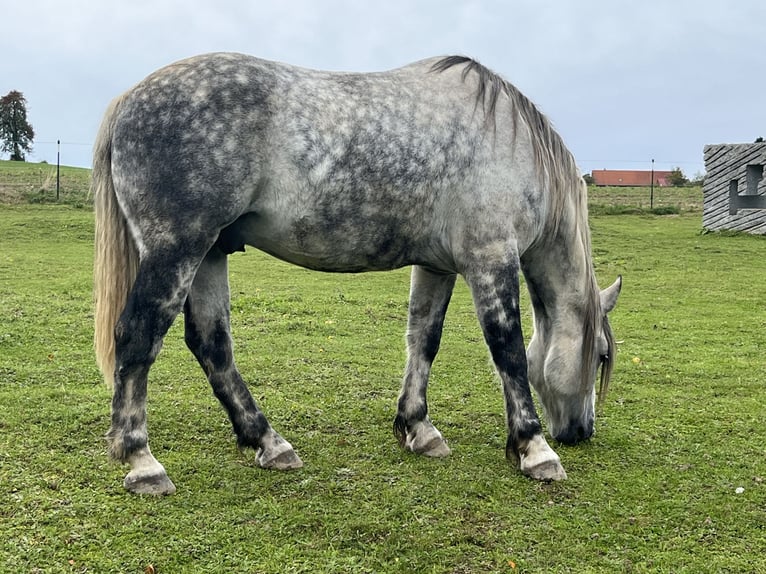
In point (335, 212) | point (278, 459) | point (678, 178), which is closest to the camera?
point (335, 212)

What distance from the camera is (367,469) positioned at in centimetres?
387

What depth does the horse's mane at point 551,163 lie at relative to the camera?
152 inches

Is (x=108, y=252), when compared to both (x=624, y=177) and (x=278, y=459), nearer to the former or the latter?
(x=278, y=459)

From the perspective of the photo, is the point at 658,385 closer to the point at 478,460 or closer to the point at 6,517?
the point at 478,460

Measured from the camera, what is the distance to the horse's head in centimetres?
412

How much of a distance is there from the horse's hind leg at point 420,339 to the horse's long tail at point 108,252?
1655mm

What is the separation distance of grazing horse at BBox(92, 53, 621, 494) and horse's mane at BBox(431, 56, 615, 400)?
1 cm

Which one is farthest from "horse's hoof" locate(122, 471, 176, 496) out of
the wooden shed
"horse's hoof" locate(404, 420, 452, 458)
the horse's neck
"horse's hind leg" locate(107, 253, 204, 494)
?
the wooden shed

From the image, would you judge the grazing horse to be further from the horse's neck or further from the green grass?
the green grass

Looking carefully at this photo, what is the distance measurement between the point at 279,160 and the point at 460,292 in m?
7.59

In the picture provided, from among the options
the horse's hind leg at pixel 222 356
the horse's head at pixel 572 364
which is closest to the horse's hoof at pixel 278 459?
the horse's hind leg at pixel 222 356

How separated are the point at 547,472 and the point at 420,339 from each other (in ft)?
3.59

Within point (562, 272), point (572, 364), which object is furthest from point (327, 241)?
point (572, 364)

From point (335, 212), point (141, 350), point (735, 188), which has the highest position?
point (735, 188)
